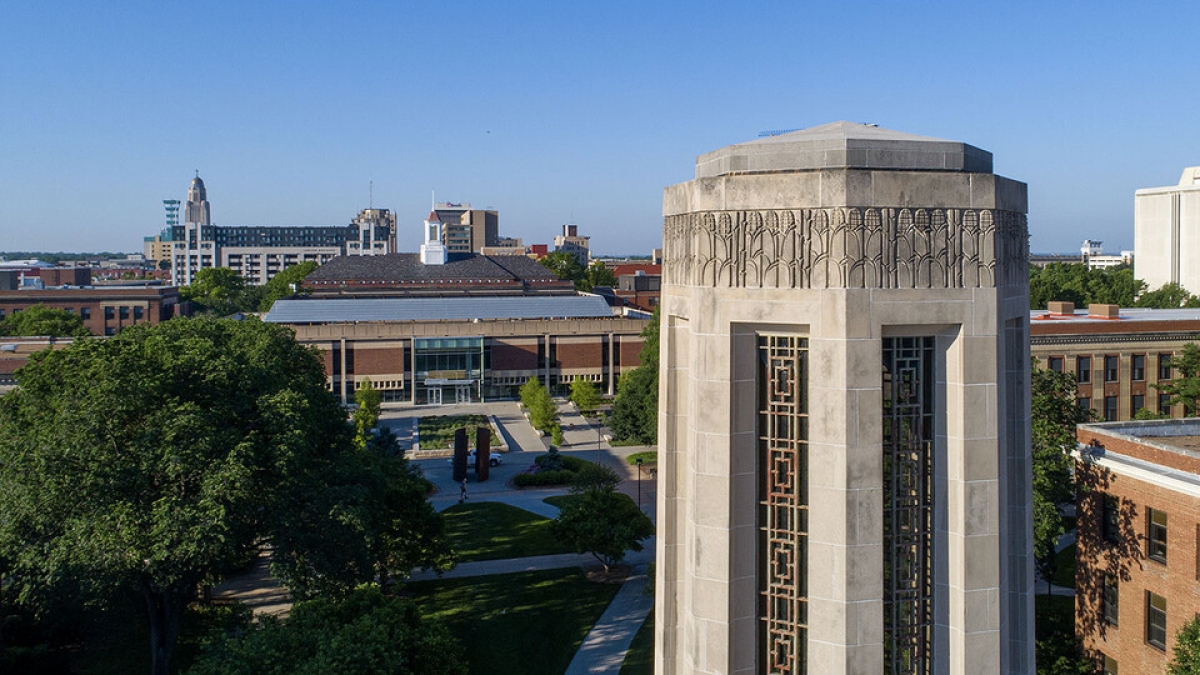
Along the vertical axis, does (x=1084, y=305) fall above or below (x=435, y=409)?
above

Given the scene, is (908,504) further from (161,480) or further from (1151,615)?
(161,480)

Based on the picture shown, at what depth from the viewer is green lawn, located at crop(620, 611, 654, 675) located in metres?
27.3

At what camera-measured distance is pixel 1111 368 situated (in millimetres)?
53000

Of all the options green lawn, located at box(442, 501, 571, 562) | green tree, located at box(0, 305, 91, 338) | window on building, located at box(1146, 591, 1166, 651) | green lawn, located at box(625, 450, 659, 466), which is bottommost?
green lawn, located at box(442, 501, 571, 562)

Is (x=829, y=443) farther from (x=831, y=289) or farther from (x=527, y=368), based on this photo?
(x=527, y=368)

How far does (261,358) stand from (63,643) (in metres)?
11.5

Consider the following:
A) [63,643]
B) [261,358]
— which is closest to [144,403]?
[261,358]

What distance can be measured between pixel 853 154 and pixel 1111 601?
22206 mm

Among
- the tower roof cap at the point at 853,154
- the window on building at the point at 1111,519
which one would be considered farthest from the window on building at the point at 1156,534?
the tower roof cap at the point at 853,154

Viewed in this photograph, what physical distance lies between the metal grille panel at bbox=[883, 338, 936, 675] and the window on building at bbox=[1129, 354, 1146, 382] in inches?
1979

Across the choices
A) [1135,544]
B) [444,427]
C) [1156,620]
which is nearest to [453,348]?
[444,427]

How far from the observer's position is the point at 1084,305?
97.2 meters

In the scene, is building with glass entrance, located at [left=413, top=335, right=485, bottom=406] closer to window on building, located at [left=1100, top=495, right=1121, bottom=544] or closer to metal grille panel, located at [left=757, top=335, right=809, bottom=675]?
window on building, located at [left=1100, top=495, right=1121, bottom=544]

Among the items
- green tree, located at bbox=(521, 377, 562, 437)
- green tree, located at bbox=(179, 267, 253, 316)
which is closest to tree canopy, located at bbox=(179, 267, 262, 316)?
green tree, located at bbox=(179, 267, 253, 316)
